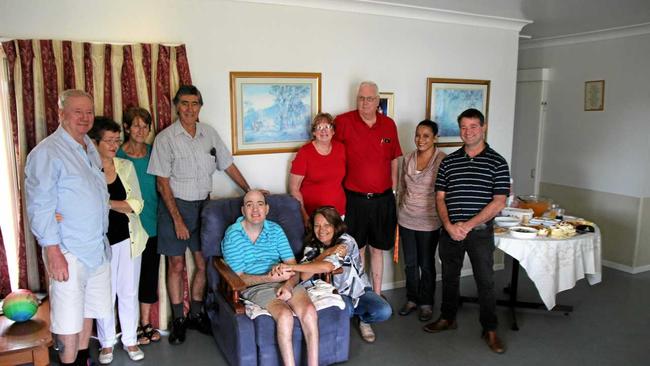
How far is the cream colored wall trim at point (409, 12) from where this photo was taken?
3.51 meters

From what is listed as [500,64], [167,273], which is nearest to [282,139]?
[167,273]

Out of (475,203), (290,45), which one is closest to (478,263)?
(475,203)

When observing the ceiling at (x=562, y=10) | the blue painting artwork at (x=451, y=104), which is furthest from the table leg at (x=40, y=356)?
the blue painting artwork at (x=451, y=104)

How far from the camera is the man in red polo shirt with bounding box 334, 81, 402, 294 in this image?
3.42 m

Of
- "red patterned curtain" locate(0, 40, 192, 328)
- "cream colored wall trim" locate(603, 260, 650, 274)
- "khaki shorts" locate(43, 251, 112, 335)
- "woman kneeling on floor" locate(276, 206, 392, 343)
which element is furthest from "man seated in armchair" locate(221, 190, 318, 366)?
"cream colored wall trim" locate(603, 260, 650, 274)

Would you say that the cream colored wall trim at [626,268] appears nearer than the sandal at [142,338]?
No

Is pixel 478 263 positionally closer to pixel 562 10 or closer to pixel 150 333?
pixel 150 333

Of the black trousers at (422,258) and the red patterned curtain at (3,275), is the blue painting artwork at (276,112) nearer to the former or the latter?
the black trousers at (422,258)

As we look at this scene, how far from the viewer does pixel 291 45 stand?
350cm

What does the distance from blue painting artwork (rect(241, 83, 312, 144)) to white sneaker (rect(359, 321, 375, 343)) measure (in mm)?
1438

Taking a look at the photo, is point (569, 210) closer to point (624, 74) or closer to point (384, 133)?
point (624, 74)

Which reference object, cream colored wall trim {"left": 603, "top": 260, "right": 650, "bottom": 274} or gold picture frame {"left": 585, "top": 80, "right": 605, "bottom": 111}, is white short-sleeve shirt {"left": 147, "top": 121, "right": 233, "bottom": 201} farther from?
cream colored wall trim {"left": 603, "top": 260, "right": 650, "bottom": 274}

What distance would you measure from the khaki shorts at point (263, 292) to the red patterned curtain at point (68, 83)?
4.09 ft

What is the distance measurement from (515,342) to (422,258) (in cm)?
83
